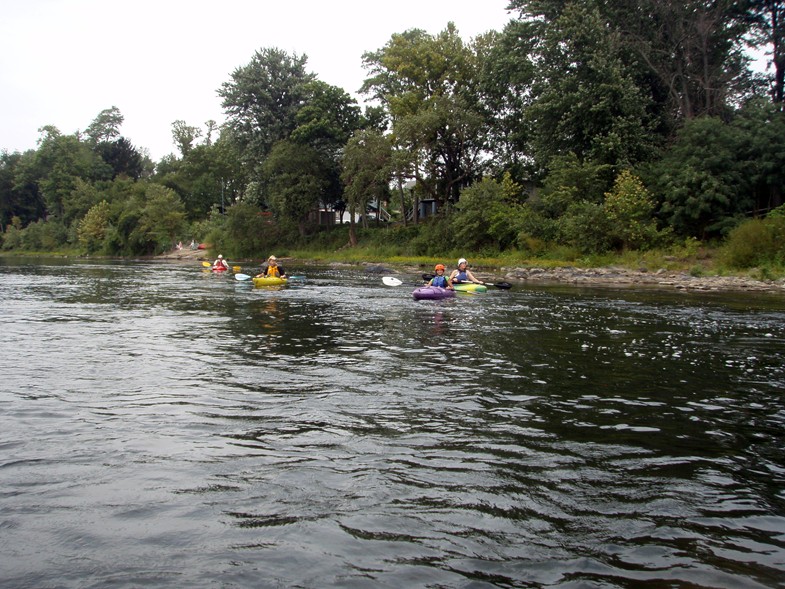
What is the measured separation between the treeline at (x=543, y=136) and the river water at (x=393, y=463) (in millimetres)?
23217

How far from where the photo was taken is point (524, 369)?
1055 cm

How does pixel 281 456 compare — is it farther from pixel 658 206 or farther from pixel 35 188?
pixel 35 188

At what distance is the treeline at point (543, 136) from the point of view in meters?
33.2

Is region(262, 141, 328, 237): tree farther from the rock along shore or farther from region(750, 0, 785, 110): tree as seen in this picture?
region(750, 0, 785, 110): tree

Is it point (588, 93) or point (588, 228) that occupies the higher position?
point (588, 93)

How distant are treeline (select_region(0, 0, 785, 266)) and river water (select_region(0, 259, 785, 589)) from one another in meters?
23.2

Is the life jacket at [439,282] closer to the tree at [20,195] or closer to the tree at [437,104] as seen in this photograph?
the tree at [437,104]

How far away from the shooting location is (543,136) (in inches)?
1560

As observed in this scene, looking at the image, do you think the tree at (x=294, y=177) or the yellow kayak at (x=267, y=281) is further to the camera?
the tree at (x=294, y=177)

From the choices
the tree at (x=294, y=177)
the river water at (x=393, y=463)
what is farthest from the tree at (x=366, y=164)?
the river water at (x=393, y=463)

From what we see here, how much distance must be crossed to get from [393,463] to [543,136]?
120 feet

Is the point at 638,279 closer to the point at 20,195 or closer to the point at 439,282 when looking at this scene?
the point at 439,282

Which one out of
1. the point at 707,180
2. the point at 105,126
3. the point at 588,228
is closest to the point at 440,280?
the point at 588,228

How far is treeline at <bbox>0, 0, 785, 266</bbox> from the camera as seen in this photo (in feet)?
109
